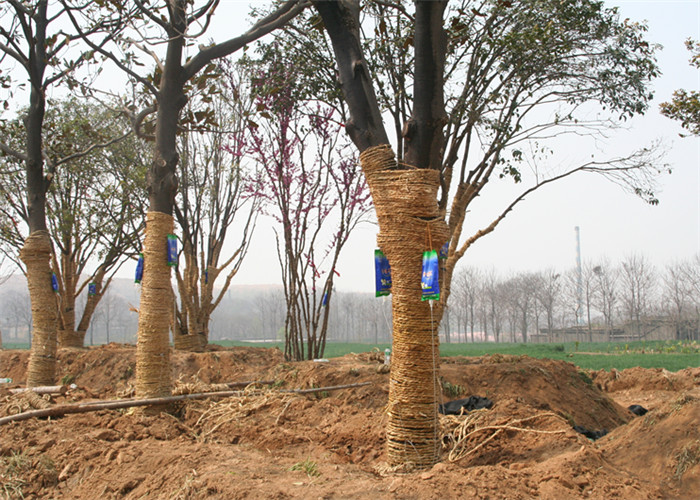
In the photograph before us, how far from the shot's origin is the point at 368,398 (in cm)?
475

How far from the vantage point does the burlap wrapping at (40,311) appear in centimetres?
625

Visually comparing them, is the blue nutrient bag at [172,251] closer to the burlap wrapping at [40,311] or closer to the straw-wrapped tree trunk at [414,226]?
the straw-wrapped tree trunk at [414,226]

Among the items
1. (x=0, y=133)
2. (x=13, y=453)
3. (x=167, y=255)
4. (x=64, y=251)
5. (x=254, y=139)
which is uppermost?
(x=0, y=133)

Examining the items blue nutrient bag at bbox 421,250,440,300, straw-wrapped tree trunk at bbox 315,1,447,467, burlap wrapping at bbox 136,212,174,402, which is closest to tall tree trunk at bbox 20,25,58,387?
burlap wrapping at bbox 136,212,174,402

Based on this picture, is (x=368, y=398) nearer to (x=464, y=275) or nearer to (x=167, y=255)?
(x=167, y=255)

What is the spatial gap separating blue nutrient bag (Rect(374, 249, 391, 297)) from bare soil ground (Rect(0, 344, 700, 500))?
93 centimetres

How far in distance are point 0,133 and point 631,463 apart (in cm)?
1118

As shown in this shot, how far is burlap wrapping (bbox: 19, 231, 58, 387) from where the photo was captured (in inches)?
246

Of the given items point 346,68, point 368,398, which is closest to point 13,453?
point 368,398

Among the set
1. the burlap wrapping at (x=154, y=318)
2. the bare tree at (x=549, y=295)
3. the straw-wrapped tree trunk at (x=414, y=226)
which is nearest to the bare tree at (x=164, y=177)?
the burlap wrapping at (x=154, y=318)

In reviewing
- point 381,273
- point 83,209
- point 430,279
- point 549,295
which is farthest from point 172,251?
point 549,295

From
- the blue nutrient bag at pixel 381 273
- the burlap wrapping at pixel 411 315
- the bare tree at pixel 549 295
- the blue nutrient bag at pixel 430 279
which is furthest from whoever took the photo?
the bare tree at pixel 549 295

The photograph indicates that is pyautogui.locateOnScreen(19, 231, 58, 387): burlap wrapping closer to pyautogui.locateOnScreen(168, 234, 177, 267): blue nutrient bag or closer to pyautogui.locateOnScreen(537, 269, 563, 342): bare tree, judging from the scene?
pyautogui.locateOnScreen(168, 234, 177, 267): blue nutrient bag

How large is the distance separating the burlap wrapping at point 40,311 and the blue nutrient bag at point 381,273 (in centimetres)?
499
